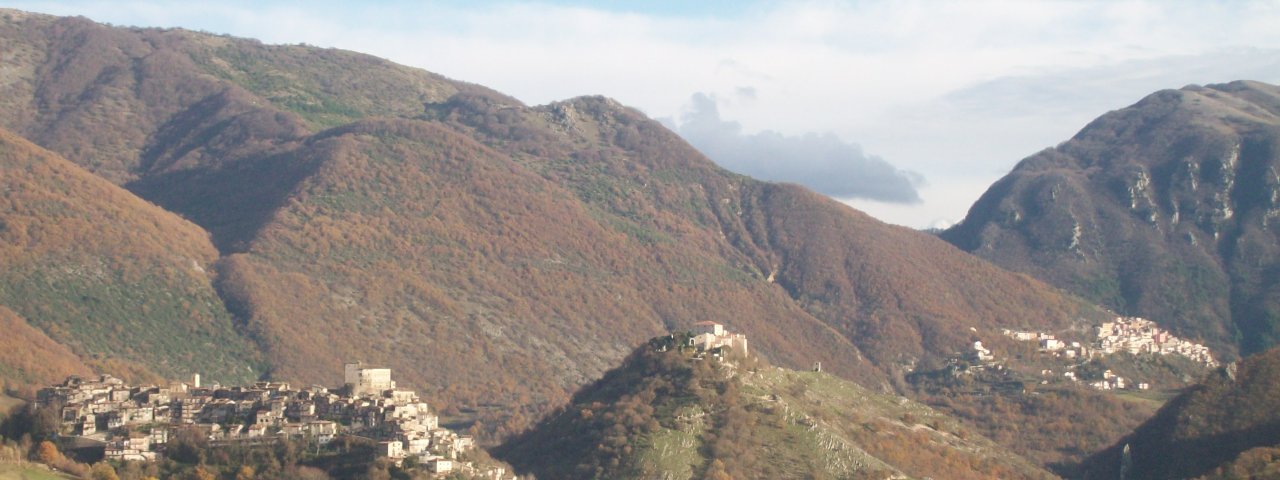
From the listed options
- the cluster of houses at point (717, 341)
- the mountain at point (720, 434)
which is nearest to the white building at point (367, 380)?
the mountain at point (720, 434)

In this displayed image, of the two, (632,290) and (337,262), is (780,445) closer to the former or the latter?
(337,262)

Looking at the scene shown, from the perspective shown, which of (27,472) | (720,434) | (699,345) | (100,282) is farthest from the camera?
(100,282)

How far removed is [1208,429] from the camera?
127 meters

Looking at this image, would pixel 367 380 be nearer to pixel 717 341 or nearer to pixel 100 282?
pixel 717 341

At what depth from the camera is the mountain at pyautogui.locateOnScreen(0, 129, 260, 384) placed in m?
134

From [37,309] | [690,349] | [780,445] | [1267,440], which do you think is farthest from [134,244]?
[1267,440]

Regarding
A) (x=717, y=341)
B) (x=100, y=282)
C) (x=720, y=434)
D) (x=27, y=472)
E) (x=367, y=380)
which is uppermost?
(x=100, y=282)

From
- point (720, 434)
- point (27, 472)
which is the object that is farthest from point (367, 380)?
point (27, 472)

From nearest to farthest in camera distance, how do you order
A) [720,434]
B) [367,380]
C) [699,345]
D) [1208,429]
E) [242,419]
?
[242,419] → [367,380] → [720,434] → [699,345] → [1208,429]

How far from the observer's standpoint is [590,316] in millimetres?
186375

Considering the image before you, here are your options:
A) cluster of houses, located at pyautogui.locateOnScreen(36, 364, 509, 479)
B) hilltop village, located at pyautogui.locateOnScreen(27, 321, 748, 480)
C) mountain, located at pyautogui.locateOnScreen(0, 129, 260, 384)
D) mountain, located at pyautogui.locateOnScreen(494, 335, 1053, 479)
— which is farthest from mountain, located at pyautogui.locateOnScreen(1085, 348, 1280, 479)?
mountain, located at pyautogui.locateOnScreen(0, 129, 260, 384)

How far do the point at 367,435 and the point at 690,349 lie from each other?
33717mm

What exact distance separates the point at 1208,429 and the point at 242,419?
6915 centimetres

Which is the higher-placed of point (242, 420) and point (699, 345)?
point (699, 345)
